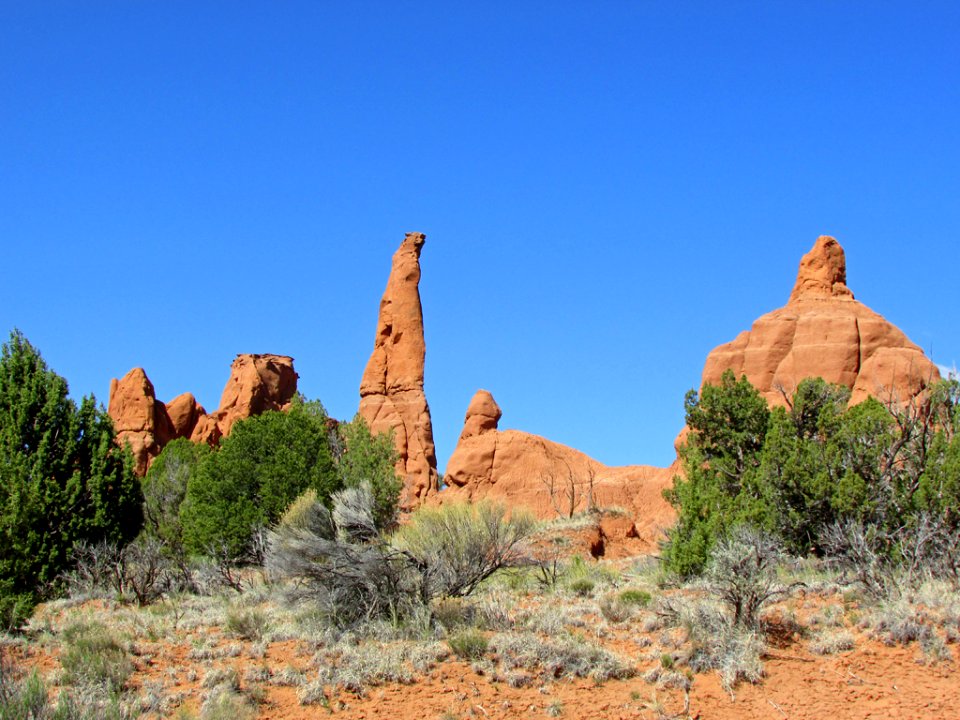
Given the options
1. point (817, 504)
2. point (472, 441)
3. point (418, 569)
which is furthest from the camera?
point (472, 441)

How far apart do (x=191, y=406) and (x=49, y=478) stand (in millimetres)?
48284

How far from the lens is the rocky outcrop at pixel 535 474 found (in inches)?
2298

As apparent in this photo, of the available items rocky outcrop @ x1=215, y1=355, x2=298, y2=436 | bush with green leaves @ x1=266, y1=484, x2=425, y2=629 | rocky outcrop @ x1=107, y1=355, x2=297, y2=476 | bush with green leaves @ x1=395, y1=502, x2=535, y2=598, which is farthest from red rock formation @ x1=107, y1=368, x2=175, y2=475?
bush with green leaves @ x1=395, y1=502, x2=535, y2=598

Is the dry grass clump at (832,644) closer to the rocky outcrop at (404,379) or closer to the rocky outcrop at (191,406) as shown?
the rocky outcrop at (404,379)

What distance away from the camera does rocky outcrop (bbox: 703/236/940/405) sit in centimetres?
4931

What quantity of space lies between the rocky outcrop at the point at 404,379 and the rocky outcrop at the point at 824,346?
722 inches

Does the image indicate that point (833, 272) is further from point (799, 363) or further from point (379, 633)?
point (379, 633)

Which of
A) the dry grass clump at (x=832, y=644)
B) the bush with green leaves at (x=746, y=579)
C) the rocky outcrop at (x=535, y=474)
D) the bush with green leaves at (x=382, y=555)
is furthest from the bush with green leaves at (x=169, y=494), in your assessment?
the dry grass clump at (x=832, y=644)

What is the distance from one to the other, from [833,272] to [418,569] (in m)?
41.5

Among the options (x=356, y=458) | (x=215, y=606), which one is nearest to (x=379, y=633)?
(x=215, y=606)

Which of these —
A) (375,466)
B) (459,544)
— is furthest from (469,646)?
(375,466)

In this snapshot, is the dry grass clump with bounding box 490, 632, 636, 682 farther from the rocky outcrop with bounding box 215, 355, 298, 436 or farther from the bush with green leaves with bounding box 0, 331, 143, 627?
the rocky outcrop with bounding box 215, 355, 298, 436

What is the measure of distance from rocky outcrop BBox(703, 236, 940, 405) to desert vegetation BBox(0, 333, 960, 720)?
680 inches

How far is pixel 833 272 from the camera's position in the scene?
180 feet
